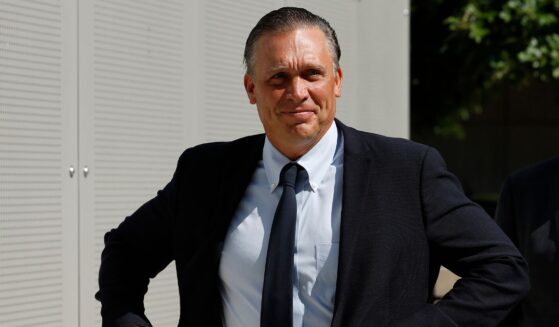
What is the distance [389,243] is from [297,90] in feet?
1.21

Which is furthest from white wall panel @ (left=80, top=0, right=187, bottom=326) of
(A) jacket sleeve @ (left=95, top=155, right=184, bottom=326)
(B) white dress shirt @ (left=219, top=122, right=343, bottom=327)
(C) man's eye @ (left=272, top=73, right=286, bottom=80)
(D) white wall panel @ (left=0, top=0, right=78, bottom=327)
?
(C) man's eye @ (left=272, top=73, right=286, bottom=80)

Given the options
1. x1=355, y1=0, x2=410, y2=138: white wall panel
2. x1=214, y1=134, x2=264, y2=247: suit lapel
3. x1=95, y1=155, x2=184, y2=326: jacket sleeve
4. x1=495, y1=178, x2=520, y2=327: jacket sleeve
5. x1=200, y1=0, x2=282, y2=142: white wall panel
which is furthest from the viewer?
x1=355, y1=0, x2=410, y2=138: white wall panel

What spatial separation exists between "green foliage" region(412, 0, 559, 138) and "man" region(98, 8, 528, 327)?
8.77m

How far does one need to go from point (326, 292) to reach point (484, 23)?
931 cm

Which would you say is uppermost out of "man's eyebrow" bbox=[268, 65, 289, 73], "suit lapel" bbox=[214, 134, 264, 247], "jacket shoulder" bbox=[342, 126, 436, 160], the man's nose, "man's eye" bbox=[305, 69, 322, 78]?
"man's eyebrow" bbox=[268, 65, 289, 73]

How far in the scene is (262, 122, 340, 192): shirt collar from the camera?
86.6 inches

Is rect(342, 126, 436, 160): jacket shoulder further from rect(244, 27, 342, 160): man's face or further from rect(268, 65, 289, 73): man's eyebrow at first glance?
rect(268, 65, 289, 73): man's eyebrow

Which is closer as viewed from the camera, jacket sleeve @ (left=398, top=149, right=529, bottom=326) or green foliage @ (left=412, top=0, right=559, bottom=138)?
jacket sleeve @ (left=398, top=149, right=529, bottom=326)

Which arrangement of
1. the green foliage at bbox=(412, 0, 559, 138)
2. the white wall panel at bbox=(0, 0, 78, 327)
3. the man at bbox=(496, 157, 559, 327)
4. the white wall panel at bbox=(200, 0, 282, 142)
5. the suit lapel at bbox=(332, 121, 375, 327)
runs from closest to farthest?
the suit lapel at bbox=(332, 121, 375, 327) < the man at bbox=(496, 157, 559, 327) < the white wall panel at bbox=(0, 0, 78, 327) < the white wall panel at bbox=(200, 0, 282, 142) < the green foliage at bbox=(412, 0, 559, 138)

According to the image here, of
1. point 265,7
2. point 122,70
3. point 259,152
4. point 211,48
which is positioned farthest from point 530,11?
point 259,152

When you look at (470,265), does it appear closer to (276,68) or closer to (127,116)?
(276,68)

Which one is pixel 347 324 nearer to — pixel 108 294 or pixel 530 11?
pixel 108 294

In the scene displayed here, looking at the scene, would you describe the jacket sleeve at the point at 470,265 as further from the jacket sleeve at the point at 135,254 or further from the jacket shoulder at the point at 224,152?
the jacket sleeve at the point at 135,254

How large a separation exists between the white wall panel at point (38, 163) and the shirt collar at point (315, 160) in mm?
2586
